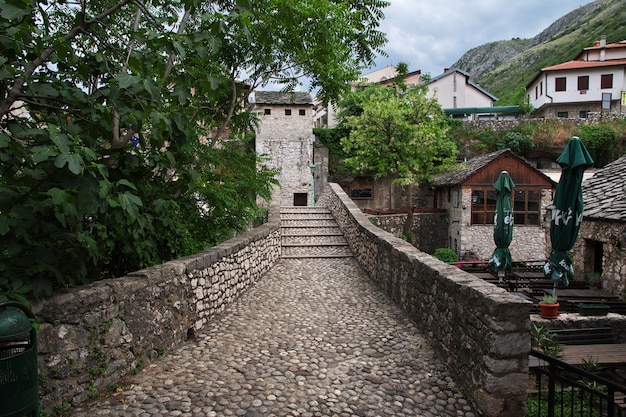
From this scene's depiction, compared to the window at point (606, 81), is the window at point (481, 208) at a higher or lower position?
lower

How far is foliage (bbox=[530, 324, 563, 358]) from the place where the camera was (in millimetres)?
6051

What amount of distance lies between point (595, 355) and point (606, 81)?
3912 centimetres

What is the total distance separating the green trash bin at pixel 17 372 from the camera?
240 cm

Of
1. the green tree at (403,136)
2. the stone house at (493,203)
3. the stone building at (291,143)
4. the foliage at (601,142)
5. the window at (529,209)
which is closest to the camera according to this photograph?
the green tree at (403,136)

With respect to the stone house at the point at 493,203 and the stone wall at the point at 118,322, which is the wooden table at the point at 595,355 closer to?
the stone wall at the point at 118,322

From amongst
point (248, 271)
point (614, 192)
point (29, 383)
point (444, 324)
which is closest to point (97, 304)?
point (29, 383)

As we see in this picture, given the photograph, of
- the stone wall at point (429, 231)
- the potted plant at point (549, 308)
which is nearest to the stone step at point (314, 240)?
the potted plant at point (549, 308)

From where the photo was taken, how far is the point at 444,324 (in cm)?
453

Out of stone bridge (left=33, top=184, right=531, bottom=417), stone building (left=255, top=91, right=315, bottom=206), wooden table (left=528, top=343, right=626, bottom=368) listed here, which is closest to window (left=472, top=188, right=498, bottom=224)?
stone building (left=255, top=91, right=315, bottom=206)

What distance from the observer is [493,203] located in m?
22.1

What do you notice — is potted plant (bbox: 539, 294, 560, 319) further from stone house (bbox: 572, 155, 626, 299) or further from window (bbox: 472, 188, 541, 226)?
window (bbox: 472, 188, 541, 226)

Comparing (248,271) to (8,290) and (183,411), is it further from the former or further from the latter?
(8,290)

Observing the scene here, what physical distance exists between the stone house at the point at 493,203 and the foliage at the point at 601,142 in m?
9.35

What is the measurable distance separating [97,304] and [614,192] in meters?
11.3
